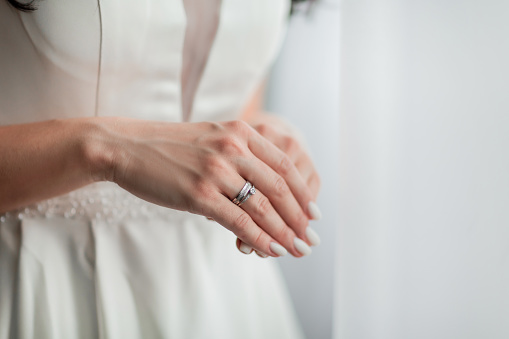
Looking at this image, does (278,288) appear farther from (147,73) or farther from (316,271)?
(316,271)

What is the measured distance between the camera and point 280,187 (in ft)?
1.69

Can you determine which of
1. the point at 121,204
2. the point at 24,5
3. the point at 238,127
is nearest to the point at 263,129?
the point at 238,127

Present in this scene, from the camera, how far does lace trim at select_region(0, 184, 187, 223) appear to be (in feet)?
1.98

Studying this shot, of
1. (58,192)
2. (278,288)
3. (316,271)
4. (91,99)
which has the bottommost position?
(316,271)

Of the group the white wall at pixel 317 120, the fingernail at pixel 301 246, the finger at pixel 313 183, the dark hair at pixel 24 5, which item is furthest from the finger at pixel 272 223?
the white wall at pixel 317 120

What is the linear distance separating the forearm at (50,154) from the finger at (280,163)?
18 cm

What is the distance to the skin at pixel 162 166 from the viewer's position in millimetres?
472

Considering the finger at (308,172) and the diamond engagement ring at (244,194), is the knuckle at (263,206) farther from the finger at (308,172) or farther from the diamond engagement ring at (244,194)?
the finger at (308,172)

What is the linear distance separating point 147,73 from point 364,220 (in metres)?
0.49

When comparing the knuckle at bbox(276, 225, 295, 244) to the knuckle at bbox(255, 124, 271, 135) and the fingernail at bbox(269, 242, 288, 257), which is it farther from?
the knuckle at bbox(255, 124, 271, 135)

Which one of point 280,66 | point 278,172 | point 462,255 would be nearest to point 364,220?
point 462,255

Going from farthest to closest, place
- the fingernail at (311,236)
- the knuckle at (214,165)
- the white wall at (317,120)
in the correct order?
the white wall at (317,120)
the fingernail at (311,236)
the knuckle at (214,165)

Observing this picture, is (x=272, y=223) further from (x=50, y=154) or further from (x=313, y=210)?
(x=50, y=154)

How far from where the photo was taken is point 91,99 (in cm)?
59
